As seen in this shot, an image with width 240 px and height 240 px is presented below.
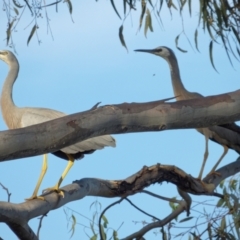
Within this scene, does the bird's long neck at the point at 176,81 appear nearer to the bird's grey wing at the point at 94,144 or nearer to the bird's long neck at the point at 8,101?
the bird's long neck at the point at 8,101

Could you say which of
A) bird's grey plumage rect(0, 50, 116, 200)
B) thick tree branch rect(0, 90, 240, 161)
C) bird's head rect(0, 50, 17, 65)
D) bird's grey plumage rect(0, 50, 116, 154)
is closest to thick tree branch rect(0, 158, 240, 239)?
bird's grey plumage rect(0, 50, 116, 200)

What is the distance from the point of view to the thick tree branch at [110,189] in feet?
8.78

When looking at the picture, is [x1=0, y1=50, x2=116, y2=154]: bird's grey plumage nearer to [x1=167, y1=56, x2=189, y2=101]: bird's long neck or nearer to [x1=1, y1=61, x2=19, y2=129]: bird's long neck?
[x1=1, y1=61, x2=19, y2=129]: bird's long neck

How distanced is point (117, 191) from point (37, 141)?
1.36 m

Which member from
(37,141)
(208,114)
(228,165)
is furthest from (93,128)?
(228,165)

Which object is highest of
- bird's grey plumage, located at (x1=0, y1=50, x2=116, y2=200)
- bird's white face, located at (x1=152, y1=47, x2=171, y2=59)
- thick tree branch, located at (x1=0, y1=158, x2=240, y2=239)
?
bird's white face, located at (x1=152, y1=47, x2=171, y2=59)

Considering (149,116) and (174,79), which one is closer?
(149,116)

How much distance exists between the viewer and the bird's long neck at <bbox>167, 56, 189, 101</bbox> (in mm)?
5199

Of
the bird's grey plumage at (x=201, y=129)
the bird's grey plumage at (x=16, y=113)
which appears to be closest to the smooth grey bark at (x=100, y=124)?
the bird's grey plumage at (x=16, y=113)

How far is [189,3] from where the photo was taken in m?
3.28

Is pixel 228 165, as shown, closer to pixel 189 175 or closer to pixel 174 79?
pixel 189 175

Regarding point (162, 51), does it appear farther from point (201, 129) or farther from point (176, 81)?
point (201, 129)

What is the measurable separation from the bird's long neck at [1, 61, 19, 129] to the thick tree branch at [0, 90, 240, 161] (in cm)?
239

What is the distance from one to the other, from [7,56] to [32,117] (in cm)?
69
